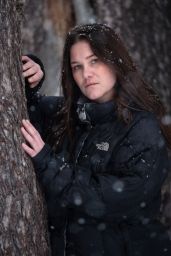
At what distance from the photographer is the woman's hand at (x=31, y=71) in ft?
10.1

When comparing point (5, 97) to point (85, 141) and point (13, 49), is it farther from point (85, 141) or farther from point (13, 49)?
point (85, 141)

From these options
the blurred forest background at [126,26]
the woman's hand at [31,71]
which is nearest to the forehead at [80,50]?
the woman's hand at [31,71]

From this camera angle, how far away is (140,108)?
3.02m

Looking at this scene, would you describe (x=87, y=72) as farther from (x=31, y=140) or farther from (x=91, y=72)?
(x=31, y=140)

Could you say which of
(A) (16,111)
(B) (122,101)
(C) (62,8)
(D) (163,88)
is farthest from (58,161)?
(C) (62,8)

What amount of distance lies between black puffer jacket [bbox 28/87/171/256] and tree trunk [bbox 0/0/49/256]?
0.12 metres

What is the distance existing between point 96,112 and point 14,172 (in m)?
0.69

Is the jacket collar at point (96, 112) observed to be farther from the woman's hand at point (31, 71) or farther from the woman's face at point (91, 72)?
the woman's hand at point (31, 71)

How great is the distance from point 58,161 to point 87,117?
1.39ft

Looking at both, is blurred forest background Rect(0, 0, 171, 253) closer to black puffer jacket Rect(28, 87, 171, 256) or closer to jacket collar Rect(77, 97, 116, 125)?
black puffer jacket Rect(28, 87, 171, 256)

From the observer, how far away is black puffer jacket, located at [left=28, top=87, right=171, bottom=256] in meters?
2.63

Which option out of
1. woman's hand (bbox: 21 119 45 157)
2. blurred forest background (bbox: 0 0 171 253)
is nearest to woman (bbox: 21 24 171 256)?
woman's hand (bbox: 21 119 45 157)

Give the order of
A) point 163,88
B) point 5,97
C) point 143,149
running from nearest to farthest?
point 5,97 → point 143,149 → point 163,88

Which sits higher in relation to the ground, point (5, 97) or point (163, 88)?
point (5, 97)
